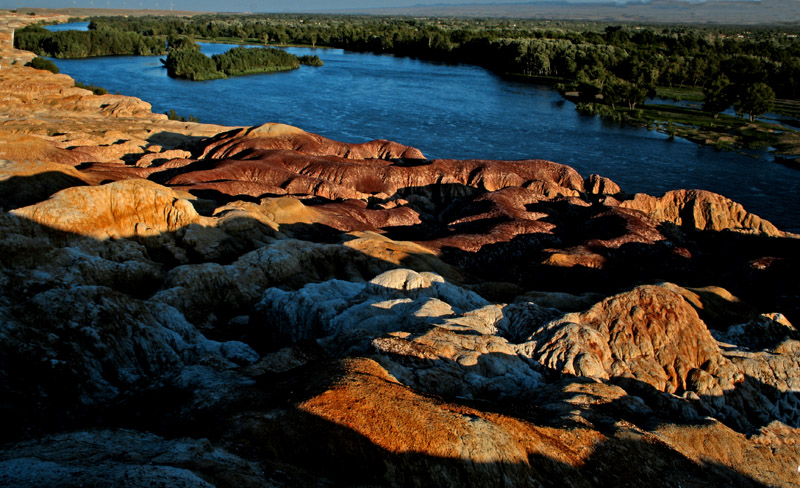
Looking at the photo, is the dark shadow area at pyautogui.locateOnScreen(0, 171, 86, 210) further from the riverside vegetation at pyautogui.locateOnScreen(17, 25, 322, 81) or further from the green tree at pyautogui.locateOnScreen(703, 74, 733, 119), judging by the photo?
the riverside vegetation at pyautogui.locateOnScreen(17, 25, 322, 81)

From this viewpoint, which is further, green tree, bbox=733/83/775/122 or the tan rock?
green tree, bbox=733/83/775/122

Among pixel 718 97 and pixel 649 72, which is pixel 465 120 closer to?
pixel 718 97

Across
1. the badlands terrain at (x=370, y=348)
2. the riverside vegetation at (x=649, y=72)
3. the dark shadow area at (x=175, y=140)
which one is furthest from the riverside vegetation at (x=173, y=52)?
the badlands terrain at (x=370, y=348)

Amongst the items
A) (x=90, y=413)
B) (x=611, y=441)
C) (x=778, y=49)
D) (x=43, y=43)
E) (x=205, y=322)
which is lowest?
(x=205, y=322)

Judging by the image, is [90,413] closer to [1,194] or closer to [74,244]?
[74,244]

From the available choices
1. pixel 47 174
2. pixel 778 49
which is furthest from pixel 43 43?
pixel 778 49

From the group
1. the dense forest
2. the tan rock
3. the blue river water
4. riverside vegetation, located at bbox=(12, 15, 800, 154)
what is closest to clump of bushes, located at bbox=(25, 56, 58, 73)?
the blue river water

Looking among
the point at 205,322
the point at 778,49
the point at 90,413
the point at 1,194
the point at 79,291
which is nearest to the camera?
the point at 90,413
